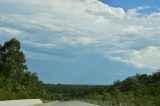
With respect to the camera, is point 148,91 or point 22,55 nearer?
point 148,91

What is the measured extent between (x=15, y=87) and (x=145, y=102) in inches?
2925

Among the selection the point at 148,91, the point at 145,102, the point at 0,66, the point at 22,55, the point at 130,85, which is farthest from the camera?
the point at 22,55

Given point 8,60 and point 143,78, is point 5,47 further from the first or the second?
point 143,78

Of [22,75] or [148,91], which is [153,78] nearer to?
[148,91]

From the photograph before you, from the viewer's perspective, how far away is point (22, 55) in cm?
14225

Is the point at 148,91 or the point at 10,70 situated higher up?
the point at 10,70

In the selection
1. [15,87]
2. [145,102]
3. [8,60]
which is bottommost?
[145,102]

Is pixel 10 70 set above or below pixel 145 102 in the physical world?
above

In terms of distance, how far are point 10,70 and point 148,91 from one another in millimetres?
63508

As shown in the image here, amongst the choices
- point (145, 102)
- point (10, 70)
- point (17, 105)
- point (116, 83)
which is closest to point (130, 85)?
point (116, 83)

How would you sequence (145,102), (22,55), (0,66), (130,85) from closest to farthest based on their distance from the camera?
(145,102), (130,85), (0,66), (22,55)

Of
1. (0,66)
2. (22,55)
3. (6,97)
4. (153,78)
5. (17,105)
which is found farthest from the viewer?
(22,55)

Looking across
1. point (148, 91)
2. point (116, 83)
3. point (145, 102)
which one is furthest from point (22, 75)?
point (145, 102)

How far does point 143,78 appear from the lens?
120 meters
